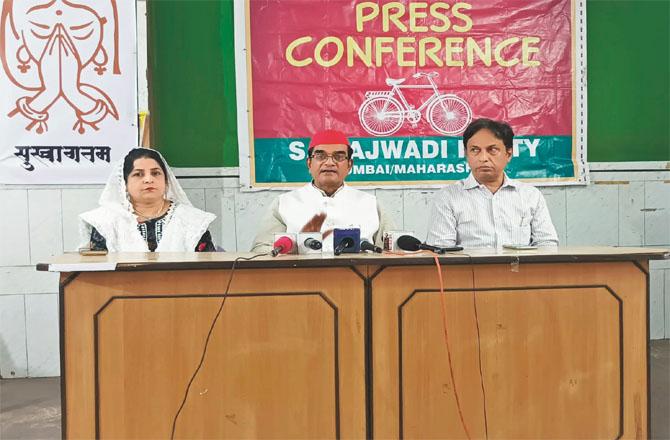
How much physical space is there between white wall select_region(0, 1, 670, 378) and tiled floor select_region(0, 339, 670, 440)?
0.76ft

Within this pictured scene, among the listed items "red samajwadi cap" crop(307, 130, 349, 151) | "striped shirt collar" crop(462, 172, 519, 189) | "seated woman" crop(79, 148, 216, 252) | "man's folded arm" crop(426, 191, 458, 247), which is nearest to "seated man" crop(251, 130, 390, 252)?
"red samajwadi cap" crop(307, 130, 349, 151)

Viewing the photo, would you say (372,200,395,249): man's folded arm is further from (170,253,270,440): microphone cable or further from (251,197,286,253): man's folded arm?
(170,253,270,440): microphone cable

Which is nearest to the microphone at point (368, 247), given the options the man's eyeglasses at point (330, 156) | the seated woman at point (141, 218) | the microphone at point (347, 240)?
the microphone at point (347, 240)

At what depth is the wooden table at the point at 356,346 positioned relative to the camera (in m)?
2.07

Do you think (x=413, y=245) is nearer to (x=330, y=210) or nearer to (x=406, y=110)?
(x=330, y=210)

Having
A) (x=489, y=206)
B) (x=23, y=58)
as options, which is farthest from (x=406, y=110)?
(x=23, y=58)

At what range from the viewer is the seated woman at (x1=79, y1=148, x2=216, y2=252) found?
296cm

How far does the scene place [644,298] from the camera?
2242 mm

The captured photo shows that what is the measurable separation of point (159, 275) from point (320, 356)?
0.63 m

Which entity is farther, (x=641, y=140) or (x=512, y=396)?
(x=641, y=140)

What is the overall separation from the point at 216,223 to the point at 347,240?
Result: 1.96 m

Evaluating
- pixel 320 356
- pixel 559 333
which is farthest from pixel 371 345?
pixel 559 333

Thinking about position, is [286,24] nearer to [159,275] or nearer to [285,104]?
[285,104]

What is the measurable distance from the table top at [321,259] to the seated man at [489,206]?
73cm
